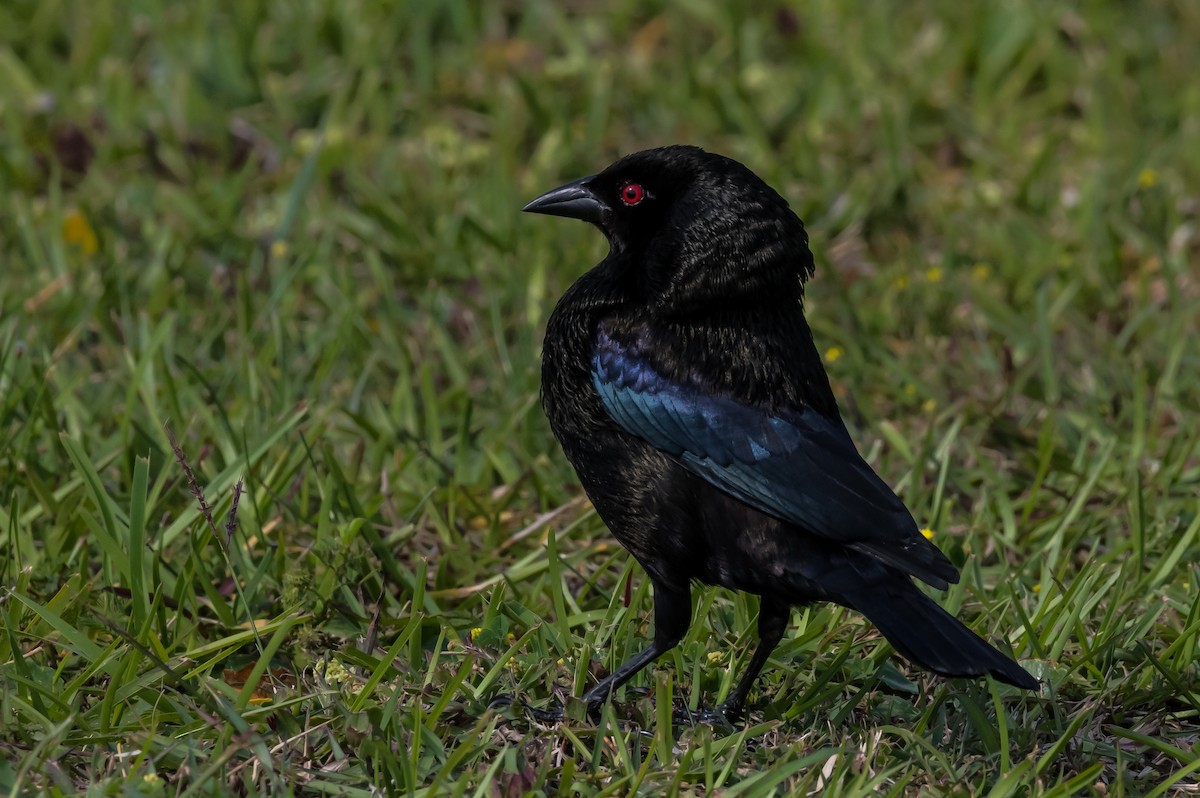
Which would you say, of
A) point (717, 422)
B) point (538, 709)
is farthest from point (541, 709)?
point (717, 422)

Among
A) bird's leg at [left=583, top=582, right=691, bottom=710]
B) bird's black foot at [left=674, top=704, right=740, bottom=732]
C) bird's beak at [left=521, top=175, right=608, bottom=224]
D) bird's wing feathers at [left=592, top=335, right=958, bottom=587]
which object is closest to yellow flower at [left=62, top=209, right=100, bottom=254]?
bird's beak at [left=521, top=175, right=608, bottom=224]

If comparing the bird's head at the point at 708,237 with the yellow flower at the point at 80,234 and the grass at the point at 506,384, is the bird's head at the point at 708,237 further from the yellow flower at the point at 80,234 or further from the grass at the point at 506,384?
the yellow flower at the point at 80,234

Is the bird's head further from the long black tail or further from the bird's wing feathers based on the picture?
the long black tail

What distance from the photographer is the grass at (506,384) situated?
3.42m

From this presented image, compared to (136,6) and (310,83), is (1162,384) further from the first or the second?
(136,6)

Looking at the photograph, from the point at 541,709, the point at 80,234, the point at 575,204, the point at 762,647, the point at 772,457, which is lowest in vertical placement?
the point at 541,709

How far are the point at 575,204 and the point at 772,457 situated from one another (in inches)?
35.2

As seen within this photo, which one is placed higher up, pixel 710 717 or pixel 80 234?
pixel 80 234

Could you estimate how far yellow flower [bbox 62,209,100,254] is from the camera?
5.92 metres

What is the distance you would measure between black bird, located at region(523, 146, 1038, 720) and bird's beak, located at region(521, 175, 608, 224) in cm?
14

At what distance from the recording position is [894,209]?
6.54 meters

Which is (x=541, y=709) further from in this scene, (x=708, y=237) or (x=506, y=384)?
(x=506, y=384)

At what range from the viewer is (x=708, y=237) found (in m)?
3.59

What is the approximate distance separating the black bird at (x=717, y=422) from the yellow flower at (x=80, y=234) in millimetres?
2775
